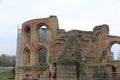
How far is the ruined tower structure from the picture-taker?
20984 millimetres

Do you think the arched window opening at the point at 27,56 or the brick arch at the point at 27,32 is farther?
the brick arch at the point at 27,32

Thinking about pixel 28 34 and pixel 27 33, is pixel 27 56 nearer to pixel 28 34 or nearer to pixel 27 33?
pixel 28 34

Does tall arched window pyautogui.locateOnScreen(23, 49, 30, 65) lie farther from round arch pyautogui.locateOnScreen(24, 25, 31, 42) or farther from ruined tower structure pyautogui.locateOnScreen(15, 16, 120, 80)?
round arch pyautogui.locateOnScreen(24, 25, 31, 42)

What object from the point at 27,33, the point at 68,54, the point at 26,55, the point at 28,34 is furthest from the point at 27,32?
the point at 68,54

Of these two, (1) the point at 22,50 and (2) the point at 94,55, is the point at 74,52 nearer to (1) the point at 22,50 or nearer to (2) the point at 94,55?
(2) the point at 94,55

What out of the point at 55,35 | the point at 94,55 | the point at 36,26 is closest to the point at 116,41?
the point at 94,55

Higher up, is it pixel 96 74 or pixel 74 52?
pixel 74 52

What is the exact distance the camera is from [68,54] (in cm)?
2216

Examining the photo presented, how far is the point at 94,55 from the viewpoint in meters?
31.8

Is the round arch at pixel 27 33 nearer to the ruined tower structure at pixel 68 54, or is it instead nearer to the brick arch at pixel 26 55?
the ruined tower structure at pixel 68 54

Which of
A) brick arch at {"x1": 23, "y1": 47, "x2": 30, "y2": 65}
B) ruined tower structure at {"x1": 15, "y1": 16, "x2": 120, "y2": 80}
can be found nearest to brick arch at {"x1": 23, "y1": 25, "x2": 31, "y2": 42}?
ruined tower structure at {"x1": 15, "y1": 16, "x2": 120, "y2": 80}

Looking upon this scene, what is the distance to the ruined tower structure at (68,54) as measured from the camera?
68.8ft

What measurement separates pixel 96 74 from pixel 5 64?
67154 millimetres

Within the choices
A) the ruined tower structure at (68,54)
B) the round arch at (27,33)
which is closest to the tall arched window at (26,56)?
the ruined tower structure at (68,54)
